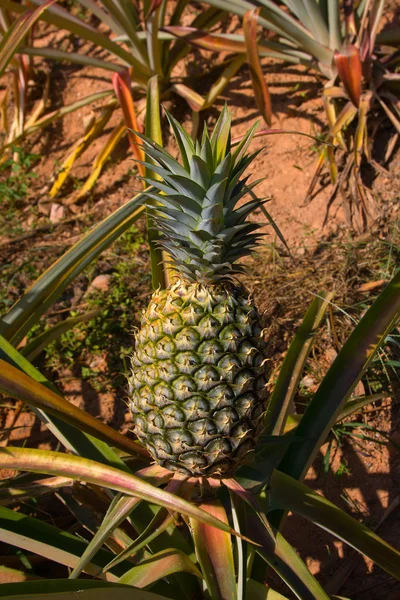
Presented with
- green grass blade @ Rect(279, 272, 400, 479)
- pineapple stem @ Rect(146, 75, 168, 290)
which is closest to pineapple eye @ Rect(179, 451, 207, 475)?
green grass blade @ Rect(279, 272, 400, 479)

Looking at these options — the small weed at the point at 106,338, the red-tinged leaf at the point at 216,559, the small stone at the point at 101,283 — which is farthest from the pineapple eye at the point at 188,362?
the small stone at the point at 101,283

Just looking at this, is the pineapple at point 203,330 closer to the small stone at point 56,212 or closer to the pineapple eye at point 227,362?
the pineapple eye at point 227,362

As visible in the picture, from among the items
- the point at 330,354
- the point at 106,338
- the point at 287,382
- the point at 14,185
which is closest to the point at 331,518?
the point at 287,382

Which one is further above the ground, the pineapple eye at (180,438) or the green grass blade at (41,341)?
the pineapple eye at (180,438)

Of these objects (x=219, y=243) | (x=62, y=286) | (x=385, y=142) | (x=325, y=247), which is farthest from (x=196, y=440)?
(x=385, y=142)

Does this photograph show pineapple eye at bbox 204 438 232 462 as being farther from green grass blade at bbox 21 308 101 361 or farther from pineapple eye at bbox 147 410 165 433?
green grass blade at bbox 21 308 101 361

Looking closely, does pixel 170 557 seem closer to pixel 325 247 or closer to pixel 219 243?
pixel 219 243
